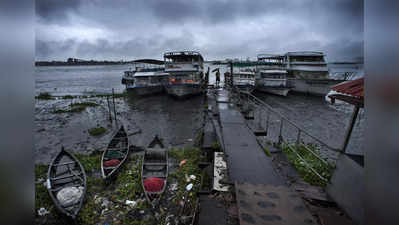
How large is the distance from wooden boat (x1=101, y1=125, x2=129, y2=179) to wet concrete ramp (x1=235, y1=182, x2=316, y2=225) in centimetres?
590

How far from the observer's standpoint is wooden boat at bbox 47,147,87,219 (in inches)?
231

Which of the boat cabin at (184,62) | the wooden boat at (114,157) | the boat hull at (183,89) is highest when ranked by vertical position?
the boat cabin at (184,62)

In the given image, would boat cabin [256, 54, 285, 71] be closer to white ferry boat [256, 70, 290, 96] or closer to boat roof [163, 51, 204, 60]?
white ferry boat [256, 70, 290, 96]

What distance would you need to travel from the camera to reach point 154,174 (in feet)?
25.3

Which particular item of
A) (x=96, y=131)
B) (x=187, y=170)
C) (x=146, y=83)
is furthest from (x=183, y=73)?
(x=187, y=170)

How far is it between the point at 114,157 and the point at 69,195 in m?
2.87

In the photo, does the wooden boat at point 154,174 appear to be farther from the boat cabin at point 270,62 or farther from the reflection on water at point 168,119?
the boat cabin at point 270,62

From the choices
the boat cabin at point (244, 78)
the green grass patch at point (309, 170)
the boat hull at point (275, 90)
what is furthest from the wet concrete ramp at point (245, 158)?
the boat hull at point (275, 90)

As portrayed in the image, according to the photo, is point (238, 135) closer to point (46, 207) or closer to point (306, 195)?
point (306, 195)

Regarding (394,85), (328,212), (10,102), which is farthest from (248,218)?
(10,102)

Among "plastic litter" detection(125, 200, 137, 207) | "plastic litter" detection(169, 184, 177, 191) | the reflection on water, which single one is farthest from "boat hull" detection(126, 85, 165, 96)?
"plastic litter" detection(125, 200, 137, 207)

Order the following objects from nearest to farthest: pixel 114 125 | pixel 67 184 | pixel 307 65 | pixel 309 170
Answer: pixel 67 184, pixel 309 170, pixel 114 125, pixel 307 65

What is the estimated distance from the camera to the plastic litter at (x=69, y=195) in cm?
615

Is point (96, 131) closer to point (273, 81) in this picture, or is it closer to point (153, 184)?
point (153, 184)
